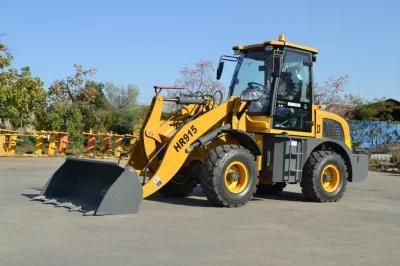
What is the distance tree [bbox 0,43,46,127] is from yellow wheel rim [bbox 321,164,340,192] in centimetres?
2210

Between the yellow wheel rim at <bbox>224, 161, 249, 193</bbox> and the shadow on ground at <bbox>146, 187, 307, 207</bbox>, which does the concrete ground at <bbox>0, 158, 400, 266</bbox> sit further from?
the yellow wheel rim at <bbox>224, 161, 249, 193</bbox>

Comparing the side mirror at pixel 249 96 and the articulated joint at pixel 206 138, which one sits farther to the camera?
the side mirror at pixel 249 96

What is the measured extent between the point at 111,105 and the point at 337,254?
45.9m

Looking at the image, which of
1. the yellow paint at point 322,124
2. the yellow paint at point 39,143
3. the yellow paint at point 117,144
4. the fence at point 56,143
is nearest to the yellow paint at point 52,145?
the fence at point 56,143

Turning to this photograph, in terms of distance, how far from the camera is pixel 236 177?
11.1m

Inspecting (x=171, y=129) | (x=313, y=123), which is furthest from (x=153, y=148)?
(x=313, y=123)

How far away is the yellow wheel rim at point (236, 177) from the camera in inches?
432

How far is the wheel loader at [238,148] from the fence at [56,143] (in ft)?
44.7

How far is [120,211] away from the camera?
31.3 feet

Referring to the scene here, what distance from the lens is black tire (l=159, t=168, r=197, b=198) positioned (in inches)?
484

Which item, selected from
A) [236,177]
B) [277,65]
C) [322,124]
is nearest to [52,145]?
[322,124]

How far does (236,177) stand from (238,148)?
0.56 m

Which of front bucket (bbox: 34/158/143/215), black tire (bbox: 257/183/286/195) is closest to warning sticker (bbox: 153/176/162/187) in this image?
front bucket (bbox: 34/158/143/215)

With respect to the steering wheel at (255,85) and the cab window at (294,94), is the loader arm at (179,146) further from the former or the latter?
the cab window at (294,94)
